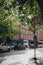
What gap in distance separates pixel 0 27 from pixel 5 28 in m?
1.80

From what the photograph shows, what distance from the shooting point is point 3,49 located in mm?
38781

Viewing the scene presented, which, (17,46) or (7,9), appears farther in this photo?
(17,46)

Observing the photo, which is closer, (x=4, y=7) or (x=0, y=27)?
(x=4, y=7)

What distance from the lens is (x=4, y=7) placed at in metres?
14.9

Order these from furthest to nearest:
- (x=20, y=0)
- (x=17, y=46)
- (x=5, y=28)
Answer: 1. (x=17, y=46)
2. (x=5, y=28)
3. (x=20, y=0)

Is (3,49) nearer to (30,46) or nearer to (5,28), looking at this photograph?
(5,28)

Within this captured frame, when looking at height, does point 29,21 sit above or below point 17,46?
above

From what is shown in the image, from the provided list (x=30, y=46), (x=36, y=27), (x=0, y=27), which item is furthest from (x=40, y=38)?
(x=36, y=27)

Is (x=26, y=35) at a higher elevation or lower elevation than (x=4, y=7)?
lower

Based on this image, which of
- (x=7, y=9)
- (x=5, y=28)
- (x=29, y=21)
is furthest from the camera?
(x=5, y=28)

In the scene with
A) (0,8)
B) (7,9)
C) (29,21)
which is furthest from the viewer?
(29,21)

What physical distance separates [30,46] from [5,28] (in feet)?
37.5

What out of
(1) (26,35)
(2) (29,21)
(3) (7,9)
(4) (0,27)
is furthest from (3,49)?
(1) (26,35)

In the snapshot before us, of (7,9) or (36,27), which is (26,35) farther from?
(7,9)
